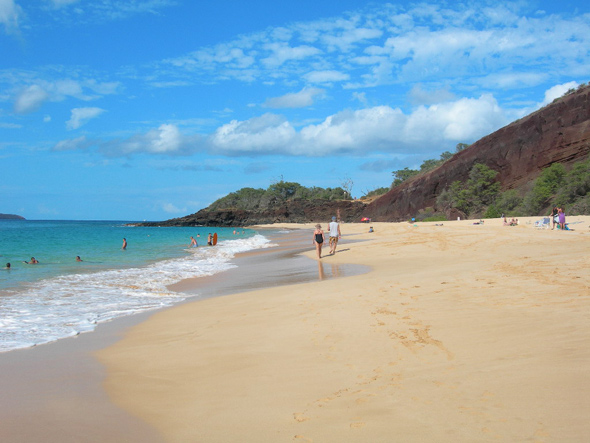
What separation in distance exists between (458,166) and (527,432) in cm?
6458

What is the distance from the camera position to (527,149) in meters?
53.7

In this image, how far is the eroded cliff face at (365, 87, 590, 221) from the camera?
160ft

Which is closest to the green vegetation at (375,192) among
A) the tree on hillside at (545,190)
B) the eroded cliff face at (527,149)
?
the eroded cliff face at (527,149)

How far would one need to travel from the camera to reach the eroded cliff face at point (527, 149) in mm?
48719

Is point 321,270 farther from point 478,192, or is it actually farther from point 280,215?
point 280,215

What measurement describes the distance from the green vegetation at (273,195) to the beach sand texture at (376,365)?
106396 millimetres

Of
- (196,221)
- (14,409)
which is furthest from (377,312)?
(196,221)

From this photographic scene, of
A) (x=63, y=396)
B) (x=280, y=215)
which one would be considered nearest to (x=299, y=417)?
(x=63, y=396)

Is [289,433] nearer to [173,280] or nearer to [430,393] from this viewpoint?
[430,393]

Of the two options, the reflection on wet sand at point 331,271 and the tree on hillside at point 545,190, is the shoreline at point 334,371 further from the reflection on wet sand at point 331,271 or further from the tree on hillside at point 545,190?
the tree on hillside at point 545,190

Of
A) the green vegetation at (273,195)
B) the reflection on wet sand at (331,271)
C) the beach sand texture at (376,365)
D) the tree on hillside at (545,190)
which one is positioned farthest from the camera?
the green vegetation at (273,195)

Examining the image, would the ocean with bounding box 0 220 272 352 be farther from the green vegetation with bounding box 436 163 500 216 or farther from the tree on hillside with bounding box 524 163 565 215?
the green vegetation with bounding box 436 163 500 216

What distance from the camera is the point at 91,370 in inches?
216

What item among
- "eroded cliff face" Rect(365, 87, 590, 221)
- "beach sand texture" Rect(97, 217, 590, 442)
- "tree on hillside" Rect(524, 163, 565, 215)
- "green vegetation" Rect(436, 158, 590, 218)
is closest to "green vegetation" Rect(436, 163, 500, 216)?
"green vegetation" Rect(436, 158, 590, 218)
